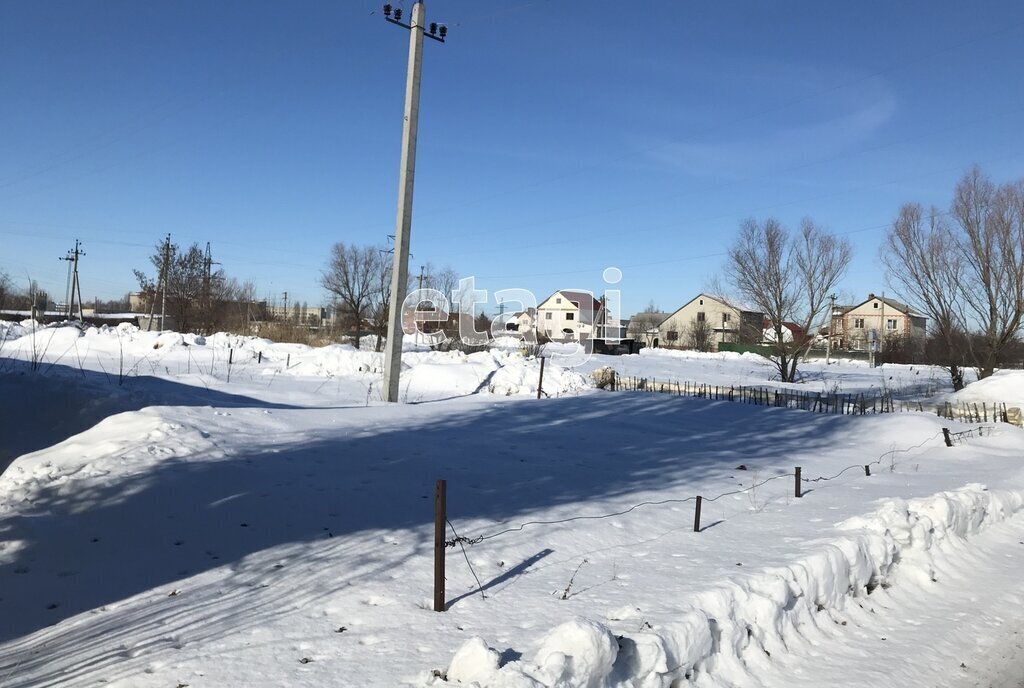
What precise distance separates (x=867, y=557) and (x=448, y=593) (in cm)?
417

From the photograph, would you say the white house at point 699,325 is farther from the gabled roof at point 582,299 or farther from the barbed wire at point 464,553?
the barbed wire at point 464,553

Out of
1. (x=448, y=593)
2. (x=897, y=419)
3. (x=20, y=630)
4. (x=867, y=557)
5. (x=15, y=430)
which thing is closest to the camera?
(x=20, y=630)

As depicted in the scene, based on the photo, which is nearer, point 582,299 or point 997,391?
point 997,391

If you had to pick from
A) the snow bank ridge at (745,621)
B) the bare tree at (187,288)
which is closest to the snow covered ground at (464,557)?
the snow bank ridge at (745,621)

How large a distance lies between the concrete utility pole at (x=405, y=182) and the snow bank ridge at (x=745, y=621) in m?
10.2

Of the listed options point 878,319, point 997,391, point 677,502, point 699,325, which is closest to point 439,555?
point 677,502

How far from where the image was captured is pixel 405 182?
50.0 ft

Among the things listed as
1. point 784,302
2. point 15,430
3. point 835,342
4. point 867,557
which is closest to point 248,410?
point 15,430

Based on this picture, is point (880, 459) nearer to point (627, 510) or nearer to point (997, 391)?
point (627, 510)

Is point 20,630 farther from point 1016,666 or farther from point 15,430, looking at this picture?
point 1016,666

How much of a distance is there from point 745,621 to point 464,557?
7.55 feet

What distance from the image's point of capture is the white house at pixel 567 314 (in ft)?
229

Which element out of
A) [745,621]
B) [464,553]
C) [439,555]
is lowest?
[745,621]

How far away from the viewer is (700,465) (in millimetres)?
11055
